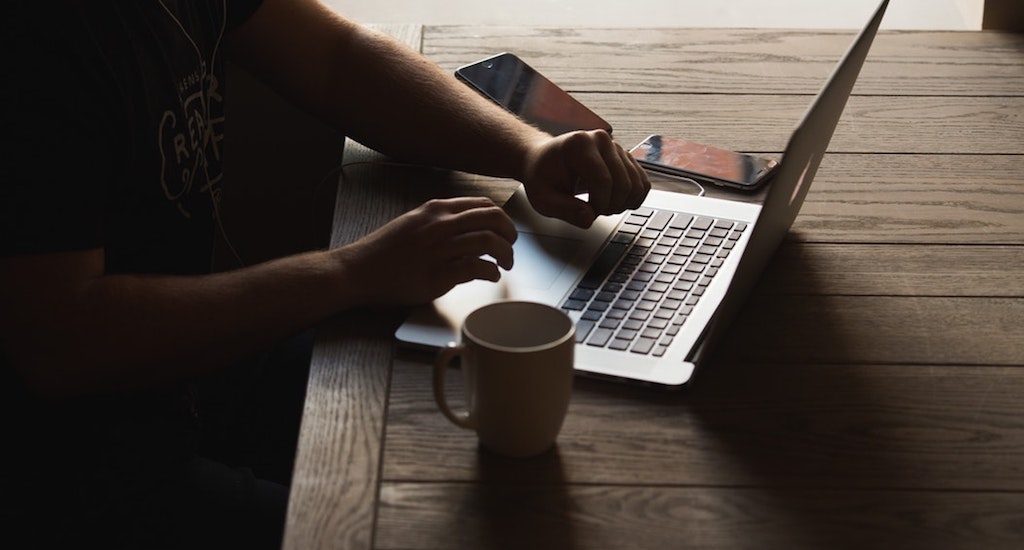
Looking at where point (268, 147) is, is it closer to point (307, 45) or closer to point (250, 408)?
point (307, 45)

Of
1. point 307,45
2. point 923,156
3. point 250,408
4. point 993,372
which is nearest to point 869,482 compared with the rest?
point 993,372

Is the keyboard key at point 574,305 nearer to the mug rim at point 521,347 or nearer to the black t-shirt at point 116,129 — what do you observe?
the mug rim at point 521,347

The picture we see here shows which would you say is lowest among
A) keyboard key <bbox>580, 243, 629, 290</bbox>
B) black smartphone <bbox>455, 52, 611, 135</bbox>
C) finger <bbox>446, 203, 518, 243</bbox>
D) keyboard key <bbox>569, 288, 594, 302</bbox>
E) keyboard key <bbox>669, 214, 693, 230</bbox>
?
keyboard key <bbox>669, 214, 693, 230</bbox>

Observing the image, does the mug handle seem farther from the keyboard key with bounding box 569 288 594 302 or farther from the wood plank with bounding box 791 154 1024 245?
the wood plank with bounding box 791 154 1024 245

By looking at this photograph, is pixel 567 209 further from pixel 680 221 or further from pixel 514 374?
pixel 514 374

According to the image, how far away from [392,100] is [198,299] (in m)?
0.43

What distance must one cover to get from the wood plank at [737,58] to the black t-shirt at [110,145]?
42cm

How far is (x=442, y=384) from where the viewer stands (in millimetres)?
770

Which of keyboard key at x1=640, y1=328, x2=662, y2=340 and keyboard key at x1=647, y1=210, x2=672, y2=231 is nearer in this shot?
keyboard key at x1=640, y1=328, x2=662, y2=340

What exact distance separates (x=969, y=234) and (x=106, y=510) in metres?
0.84

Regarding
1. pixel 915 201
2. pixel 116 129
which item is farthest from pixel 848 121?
pixel 116 129

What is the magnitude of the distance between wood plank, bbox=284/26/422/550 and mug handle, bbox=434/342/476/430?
0.06 meters

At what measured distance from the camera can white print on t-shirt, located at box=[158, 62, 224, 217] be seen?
1.07 metres

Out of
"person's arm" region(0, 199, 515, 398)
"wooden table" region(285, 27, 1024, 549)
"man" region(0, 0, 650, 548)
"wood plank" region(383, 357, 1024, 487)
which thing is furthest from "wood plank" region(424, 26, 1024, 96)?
"wood plank" region(383, 357, 1024, 487)
